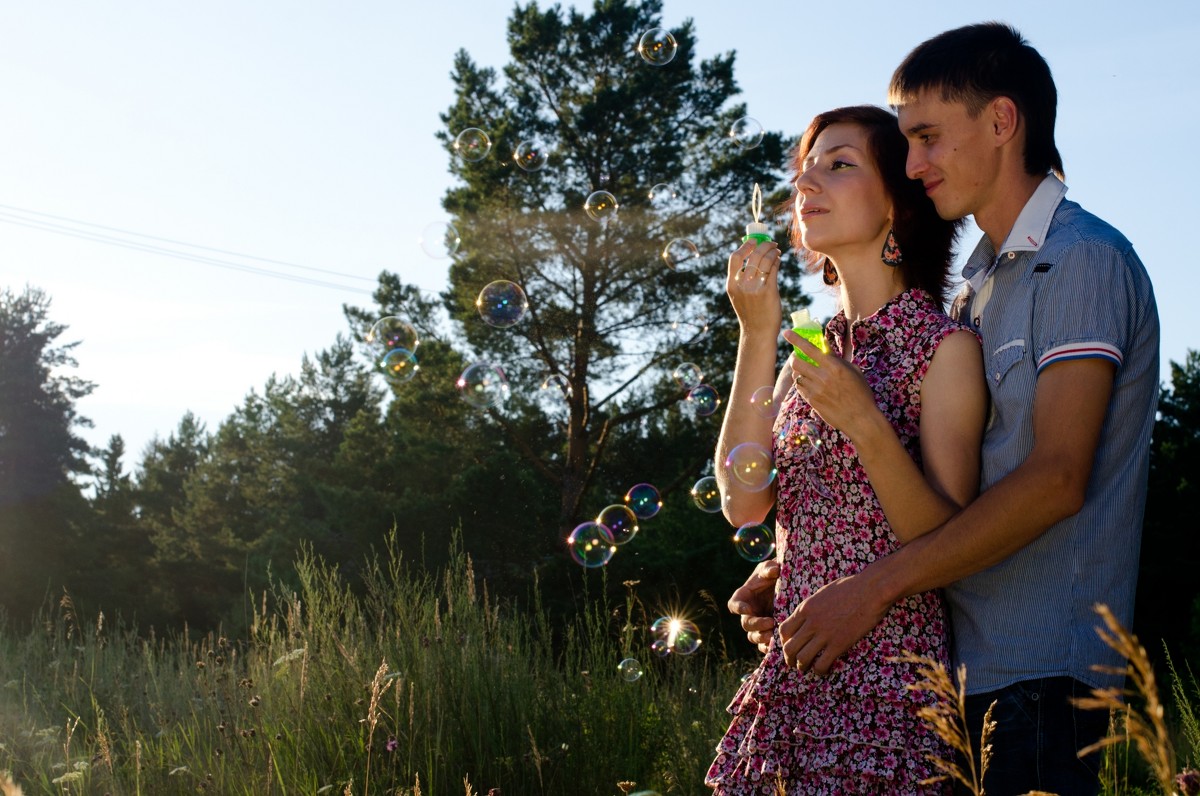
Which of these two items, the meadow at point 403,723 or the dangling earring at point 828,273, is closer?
the dangling earring at point 828,273

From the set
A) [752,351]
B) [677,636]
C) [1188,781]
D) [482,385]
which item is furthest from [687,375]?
[1188,781]

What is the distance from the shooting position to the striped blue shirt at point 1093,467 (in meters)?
2.14

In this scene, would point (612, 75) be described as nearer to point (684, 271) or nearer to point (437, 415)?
point (684, 271)

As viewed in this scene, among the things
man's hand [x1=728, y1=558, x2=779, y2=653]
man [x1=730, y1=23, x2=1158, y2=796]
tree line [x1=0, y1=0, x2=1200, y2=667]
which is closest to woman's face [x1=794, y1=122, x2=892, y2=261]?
man [x1=730, y1=23, x2=1158, y2=796]

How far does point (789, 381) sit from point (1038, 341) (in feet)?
→ 2.35

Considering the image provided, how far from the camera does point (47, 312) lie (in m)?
46.9

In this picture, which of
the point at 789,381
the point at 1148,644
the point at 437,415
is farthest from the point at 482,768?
the point at 437,415

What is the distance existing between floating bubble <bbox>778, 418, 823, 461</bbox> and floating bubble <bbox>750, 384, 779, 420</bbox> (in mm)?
203

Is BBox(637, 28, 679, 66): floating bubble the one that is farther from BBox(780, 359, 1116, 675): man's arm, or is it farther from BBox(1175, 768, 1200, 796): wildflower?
BBox(1175, 768, 1200, 796): wildflower

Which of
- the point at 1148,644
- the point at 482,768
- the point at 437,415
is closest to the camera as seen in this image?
the point at 482,768

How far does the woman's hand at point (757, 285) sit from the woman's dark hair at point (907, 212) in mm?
117

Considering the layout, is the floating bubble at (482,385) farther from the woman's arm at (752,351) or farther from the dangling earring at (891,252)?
the dangling earring at (891,252)

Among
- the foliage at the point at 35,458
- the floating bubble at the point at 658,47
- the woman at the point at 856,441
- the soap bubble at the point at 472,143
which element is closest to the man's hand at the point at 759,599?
the woman at the point at 856,441

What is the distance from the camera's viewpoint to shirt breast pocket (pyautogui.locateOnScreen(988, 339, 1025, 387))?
7.36 ft
